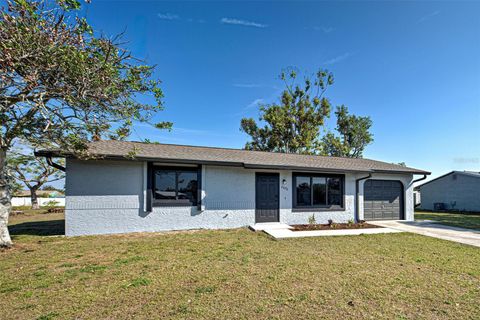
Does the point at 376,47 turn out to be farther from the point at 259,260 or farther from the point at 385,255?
the point at 259,260

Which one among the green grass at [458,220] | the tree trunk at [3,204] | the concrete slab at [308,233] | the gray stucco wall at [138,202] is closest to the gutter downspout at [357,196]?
the concrete slab at [308,233]

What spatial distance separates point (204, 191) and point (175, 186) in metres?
1.15

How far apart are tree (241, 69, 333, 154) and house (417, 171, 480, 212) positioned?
11593mm

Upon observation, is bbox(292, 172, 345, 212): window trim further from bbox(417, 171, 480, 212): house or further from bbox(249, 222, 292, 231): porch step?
bbox(417, 171, 480, 212): house

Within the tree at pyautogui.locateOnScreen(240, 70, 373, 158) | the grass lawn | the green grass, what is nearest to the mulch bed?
the grass lawn

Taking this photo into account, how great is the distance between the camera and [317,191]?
10672mm

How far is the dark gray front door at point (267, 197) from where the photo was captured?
9.88 meters

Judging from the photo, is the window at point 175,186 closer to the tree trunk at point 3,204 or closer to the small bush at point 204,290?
the tree trunk at point 3,204

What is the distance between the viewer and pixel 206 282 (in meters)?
3.90

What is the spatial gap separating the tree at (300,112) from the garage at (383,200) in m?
11.9

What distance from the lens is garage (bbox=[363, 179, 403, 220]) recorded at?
1152 cm

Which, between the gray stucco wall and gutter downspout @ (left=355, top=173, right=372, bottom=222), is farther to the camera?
gutter downspout @ (left=355, top=173, right=372, bottom=222)

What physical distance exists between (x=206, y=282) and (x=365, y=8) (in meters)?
11.7

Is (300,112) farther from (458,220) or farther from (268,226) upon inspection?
(268,226)
